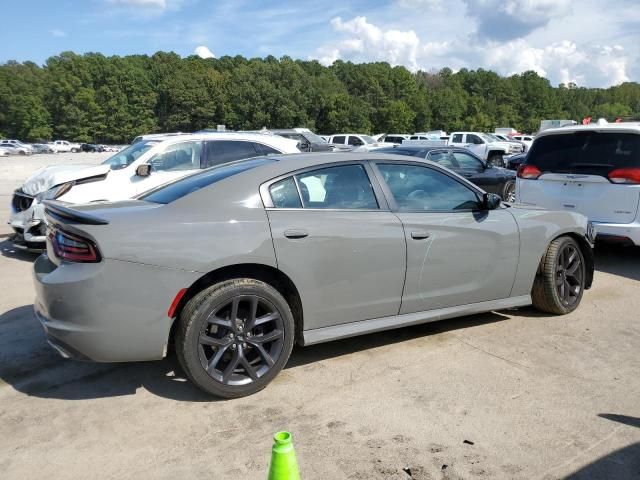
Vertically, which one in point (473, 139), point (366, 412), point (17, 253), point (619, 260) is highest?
point (473, 139)

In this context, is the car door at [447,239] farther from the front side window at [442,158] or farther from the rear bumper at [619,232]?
the front side window at [442,158]

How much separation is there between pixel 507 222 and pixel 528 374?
1.35 meters

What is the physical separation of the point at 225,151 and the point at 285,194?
4.56 metres

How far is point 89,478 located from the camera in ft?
8.72

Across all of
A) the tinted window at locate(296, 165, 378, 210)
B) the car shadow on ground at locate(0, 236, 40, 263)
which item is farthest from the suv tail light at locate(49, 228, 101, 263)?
the car shadow on ground at locate(0, 236, 40, 263)

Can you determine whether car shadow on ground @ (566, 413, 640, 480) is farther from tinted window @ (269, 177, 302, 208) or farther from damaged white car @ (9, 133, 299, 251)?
damaged white car @ (9, 133, 299, 251)

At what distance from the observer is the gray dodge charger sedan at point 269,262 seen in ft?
10.4

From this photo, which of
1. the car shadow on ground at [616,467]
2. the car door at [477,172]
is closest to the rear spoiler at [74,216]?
the car shadow on ground at [616,467]

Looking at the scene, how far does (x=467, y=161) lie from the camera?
11414 mm

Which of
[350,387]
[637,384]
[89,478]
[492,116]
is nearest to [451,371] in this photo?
[350,387]

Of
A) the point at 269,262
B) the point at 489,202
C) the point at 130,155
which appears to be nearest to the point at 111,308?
the point at 269,262

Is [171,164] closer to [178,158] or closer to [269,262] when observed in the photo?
[178,158]

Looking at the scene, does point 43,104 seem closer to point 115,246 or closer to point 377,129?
point 377,129

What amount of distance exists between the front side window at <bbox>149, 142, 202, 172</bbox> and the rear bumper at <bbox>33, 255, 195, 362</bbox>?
15.3 feet
